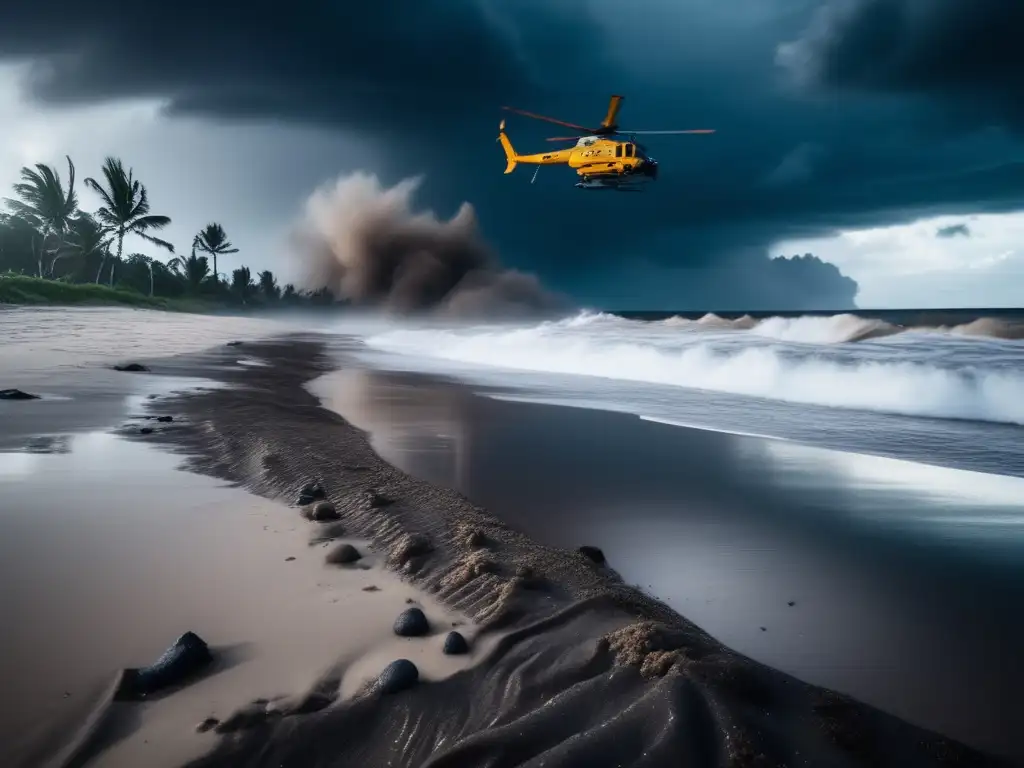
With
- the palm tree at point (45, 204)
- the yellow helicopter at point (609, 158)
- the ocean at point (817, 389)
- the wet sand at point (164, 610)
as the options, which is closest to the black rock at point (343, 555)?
the wet sand at point (164, 610)

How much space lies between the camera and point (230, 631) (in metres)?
2.11

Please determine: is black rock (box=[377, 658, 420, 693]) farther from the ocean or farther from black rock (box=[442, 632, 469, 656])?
the ocean

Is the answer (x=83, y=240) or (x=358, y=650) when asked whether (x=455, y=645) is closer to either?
(x=358, y=650)

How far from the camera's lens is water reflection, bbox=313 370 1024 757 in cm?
203

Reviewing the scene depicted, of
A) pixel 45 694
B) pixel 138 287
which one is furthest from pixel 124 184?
pixel 45 694

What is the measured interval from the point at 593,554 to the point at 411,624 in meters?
1.02

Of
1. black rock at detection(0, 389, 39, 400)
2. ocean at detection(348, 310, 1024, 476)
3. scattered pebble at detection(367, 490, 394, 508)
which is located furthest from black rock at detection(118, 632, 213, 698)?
black rock at detection(0, 389, 39, 400)

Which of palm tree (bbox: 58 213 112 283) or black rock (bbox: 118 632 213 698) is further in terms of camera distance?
palm tree (bbox: 58 213 112 283)

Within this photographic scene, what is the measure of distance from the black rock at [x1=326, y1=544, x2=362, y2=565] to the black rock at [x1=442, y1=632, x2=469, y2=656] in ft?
2.77

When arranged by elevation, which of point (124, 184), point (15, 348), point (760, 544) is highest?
point (124, 184)

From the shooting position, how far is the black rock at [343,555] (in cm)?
270

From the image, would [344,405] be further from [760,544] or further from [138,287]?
[138,287]

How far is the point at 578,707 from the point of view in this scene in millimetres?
1689

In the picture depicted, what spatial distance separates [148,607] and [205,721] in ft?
2.52
